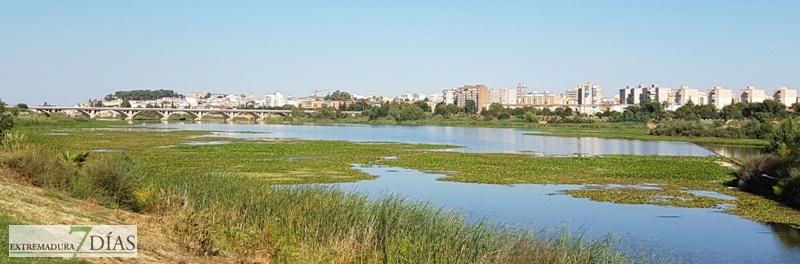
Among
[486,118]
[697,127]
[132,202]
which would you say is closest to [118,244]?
[132,202]

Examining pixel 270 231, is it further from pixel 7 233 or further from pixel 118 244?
pixel 7 233

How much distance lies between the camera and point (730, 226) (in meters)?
20.0

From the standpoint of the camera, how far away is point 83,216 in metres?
A: 12.9

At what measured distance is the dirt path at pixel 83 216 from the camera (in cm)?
1120

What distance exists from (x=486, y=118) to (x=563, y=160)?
105 meters

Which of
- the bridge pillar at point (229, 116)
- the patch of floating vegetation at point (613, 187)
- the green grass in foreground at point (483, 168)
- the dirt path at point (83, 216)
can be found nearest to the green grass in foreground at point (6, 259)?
the dirt path at point (83, 216)

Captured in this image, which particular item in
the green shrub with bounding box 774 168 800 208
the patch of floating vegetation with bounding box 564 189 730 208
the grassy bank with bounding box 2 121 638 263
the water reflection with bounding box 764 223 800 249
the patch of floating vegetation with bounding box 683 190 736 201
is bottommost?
the water reflection with bounding box 764 223 800 249

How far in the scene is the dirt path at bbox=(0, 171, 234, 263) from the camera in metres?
11.2

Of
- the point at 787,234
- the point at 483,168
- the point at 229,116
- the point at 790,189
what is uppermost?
the point at 229,116

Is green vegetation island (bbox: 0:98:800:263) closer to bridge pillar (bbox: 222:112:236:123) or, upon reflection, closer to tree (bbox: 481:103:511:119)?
tree (bbox: 481:103:511:119)

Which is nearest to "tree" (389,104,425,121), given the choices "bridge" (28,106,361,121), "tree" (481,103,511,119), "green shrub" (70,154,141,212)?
"tree" (481,103,511,119)

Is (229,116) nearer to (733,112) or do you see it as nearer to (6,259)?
(733,112)

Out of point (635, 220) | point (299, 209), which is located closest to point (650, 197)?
point (635, 220)

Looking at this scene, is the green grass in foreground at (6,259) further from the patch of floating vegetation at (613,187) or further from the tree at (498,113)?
the tree at (498,113)
